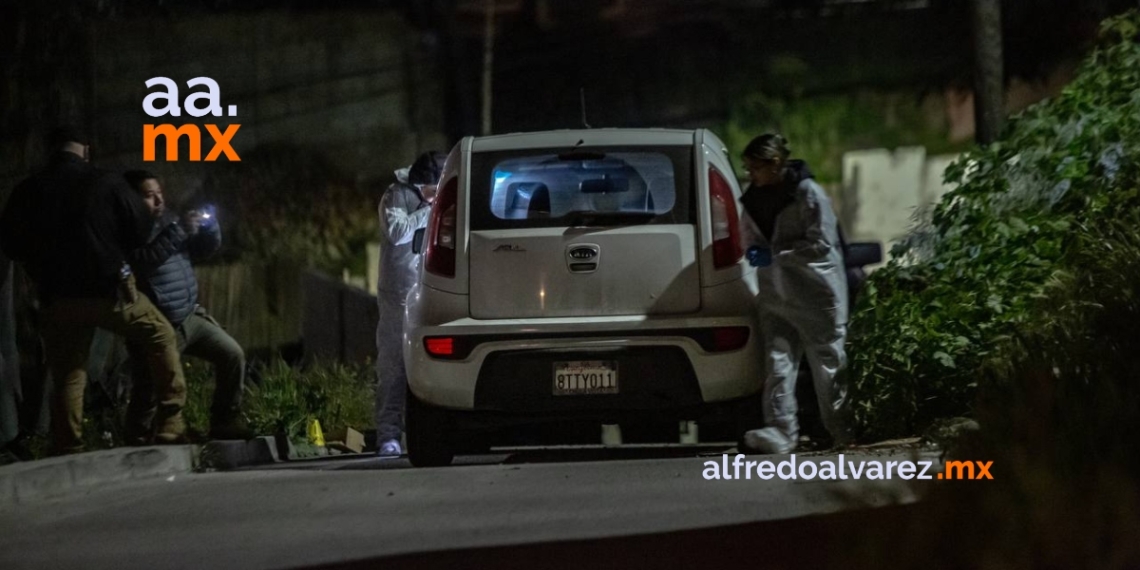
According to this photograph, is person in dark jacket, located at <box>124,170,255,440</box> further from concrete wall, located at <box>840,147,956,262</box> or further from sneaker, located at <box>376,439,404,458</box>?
concrete wall, located at <box>840,147,956,262</box>

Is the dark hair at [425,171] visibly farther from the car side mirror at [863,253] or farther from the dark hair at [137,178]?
the car side mirror at [863,253]

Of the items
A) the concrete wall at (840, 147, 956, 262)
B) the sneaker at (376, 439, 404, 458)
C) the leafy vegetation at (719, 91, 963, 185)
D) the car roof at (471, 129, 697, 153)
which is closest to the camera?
the car roof at (471, 129, 697, 153)

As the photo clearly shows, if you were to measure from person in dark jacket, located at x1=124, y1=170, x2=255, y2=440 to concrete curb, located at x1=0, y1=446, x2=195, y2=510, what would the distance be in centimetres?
58

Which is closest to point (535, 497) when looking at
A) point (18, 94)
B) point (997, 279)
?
point (997, 279)

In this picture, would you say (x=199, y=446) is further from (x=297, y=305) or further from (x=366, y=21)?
(x=366, y=21)

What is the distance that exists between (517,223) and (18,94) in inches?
182

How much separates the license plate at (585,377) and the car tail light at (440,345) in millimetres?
520

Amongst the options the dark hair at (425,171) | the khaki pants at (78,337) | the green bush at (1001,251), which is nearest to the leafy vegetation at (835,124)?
the green bush at (1001,251)

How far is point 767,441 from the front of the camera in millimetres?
10055

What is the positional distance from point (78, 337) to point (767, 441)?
3897mm

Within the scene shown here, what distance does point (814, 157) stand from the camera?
24766 mm

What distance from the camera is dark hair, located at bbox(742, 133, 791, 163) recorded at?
33.3 feet

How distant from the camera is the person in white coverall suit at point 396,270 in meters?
11.5

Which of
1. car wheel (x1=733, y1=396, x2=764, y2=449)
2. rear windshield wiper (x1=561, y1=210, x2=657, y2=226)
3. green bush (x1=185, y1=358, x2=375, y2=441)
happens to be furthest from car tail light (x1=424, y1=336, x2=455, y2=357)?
green bush (x1=185, y1=358, x2=375, y2=441)
